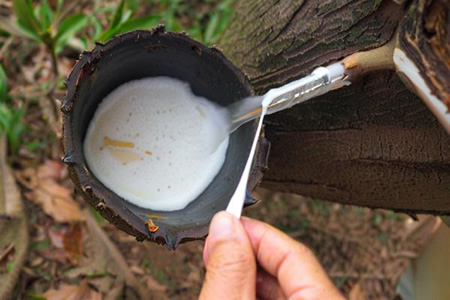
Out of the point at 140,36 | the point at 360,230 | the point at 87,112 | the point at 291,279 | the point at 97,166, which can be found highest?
the point at 140,36

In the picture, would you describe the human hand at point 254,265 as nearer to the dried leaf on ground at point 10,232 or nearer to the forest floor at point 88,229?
the forest floor at point 88,229

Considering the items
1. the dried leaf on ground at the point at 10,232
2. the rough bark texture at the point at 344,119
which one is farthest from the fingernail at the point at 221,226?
the dried leaf on ground at the point at 10,232

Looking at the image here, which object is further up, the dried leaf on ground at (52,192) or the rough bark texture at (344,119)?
the rough bark texture at (344,119)

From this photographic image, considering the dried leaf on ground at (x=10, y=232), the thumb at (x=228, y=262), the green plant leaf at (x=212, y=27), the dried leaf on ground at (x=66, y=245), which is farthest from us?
the green plant leaf at (x=212, y=27)

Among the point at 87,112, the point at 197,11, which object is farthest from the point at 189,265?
the point at 197,11

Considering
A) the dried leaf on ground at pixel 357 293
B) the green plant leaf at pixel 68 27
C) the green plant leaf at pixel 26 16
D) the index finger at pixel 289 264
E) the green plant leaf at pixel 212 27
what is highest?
the green plant leaf at pixel 26 16

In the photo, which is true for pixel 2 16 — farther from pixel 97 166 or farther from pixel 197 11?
pixel 97 166

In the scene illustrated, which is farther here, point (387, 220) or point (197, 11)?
point (197, 11)
